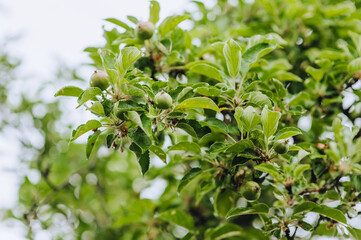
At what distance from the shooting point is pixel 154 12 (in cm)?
171

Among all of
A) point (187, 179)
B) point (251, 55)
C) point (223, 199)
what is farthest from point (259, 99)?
point (223, 199)

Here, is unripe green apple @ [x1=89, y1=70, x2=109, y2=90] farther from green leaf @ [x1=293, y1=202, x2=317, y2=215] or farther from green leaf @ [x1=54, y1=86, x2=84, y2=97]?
green leaf @ [x1=293, y1=202, x2=317, y2=215]

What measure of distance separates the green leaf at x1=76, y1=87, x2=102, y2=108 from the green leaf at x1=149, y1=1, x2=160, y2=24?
61 cm

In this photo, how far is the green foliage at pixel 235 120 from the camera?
4.33 ft

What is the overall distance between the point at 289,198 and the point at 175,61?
87 cm

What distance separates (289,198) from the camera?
135 centimetres

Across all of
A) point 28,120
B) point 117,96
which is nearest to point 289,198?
point 117,96

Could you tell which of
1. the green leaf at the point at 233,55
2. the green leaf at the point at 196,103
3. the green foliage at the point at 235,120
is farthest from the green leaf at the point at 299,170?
the green leaf at the point at 233,55

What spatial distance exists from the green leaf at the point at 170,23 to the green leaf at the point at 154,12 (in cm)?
4

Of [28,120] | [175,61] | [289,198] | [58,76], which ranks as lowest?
[28,120]

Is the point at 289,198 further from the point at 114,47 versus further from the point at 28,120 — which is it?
the point at 28,120

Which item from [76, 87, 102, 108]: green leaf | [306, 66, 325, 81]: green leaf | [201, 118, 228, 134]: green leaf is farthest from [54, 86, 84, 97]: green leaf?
[306, 66, 325, 81]: green leaf

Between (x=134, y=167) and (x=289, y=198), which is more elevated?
(x=289, y=198)

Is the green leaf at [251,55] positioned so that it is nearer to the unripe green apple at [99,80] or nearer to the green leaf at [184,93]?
the green leaf at [184,93]
